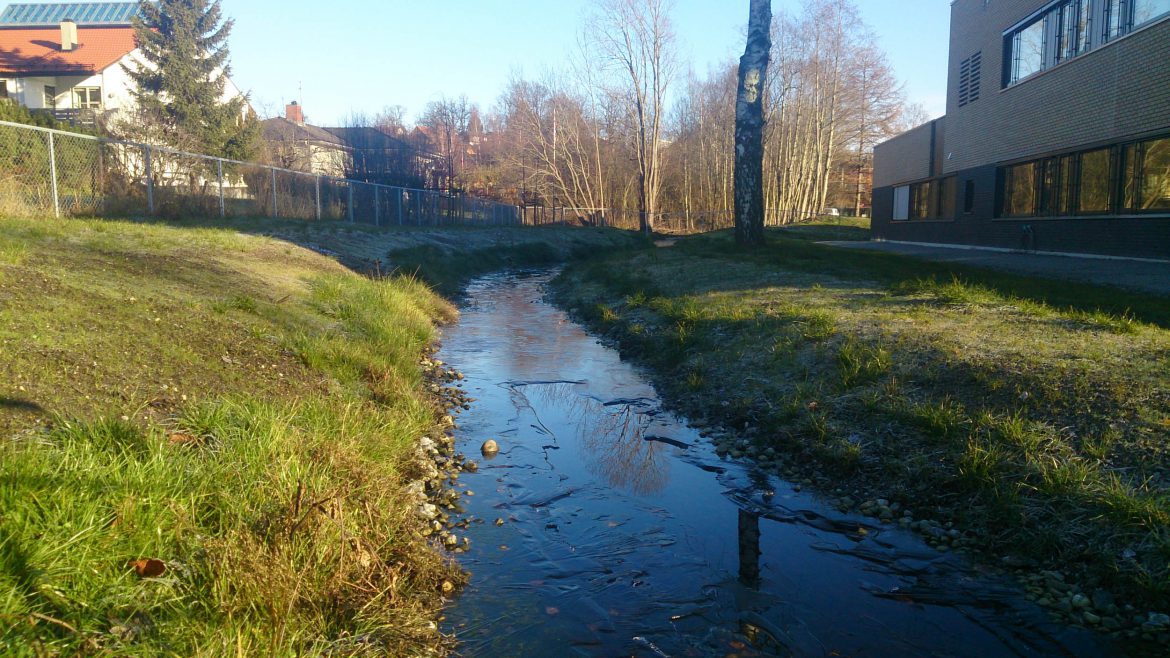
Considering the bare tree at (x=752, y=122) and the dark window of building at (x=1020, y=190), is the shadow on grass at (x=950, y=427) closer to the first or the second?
the bare tree at (x=752, y=122)

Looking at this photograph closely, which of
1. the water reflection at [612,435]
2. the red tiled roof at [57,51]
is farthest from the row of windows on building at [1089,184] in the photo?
the red tiled roof at [57,51]

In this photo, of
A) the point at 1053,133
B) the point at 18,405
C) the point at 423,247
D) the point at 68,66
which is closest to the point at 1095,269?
the point at 1053,133

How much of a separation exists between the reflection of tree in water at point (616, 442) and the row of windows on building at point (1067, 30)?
14177 mm

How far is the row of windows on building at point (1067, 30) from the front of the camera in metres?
15.5

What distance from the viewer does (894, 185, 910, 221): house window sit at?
3027cm

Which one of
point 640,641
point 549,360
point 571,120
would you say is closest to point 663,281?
point 549,360

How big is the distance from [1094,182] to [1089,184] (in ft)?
0.62

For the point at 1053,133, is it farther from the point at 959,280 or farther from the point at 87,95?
the point at 87,95

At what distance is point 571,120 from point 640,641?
163 feet

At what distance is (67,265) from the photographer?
6617 millimetres

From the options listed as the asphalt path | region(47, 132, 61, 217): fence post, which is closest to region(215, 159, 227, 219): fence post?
region(47, 132, 61, 217): fence post

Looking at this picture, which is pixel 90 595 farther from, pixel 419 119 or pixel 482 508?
pixel 419 119

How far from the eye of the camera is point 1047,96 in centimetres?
1900

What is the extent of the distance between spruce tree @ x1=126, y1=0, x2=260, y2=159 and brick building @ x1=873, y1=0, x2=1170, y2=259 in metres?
29.8
